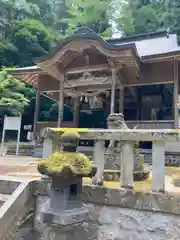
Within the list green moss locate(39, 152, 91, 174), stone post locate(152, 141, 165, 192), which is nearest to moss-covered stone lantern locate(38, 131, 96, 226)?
green moss locate(39, 152, 91, 174)

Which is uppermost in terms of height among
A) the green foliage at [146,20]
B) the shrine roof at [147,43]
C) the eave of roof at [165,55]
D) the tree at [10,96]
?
the green foliage at [146,20]

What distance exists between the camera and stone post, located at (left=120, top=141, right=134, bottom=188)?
3301mm

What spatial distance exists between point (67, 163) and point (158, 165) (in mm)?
1284

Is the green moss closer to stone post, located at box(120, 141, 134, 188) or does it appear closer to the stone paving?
stone post, located at box(120, 141, 134, 188)

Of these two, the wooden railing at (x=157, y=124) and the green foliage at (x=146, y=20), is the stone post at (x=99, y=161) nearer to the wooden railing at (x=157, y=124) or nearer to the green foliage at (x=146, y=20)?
the wooden railing at (x=157, y=124)

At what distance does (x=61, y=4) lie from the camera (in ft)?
110

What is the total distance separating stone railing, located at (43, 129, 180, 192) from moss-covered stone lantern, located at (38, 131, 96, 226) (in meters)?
0.70

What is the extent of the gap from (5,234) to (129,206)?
180 centimetres

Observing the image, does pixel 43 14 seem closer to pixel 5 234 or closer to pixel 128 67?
pixel 128 67

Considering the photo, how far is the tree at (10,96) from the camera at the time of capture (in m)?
13.9

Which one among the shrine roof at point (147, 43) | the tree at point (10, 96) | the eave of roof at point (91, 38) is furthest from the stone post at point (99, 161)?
the tree at point (10, 96)

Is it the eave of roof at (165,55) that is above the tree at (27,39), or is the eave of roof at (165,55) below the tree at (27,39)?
below

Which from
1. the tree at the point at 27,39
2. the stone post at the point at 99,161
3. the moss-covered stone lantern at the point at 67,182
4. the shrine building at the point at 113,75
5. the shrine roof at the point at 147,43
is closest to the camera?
the moss-covered stone lantern at the point at 67,182

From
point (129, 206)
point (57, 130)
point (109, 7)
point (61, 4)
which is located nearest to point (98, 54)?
point (57, 130)
